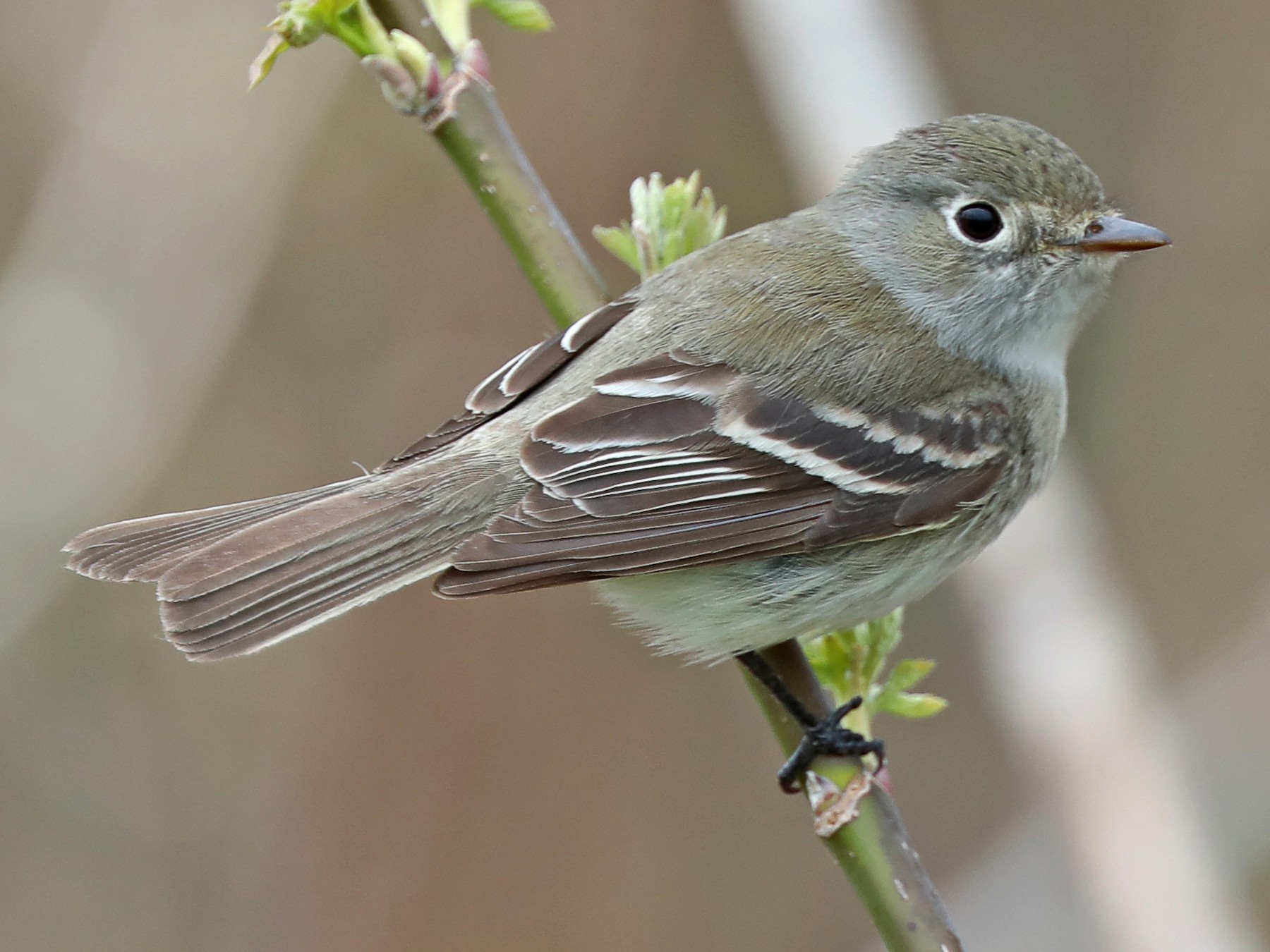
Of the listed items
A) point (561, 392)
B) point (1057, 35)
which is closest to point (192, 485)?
point (561, 392)

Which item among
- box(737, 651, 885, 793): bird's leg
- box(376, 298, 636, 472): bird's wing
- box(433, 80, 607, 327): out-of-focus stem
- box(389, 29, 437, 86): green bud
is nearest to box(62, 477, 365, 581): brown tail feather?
box(376, 298, 636, 472): bird's wing

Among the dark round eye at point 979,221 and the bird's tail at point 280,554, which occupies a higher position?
the bird's tail at point 280,554

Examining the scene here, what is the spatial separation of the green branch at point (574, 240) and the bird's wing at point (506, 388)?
34 cm

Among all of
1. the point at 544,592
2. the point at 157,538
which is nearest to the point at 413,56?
the point at 157,538

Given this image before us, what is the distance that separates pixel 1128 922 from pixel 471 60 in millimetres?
2761

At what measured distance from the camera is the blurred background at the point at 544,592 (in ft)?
12.8

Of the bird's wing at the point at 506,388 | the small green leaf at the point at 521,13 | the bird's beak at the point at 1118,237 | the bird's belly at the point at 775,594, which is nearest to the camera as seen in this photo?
the small green leaf at the point at 521,13

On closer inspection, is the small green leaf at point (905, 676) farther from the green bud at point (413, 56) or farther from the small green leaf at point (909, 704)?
the green bud at point (413, 56)

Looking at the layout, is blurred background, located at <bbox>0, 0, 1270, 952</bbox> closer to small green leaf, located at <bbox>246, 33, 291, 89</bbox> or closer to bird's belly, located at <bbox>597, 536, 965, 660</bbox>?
bird's belly, located at <bbox>597, 536, 965, 660</bbox>

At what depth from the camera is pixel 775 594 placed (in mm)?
2961

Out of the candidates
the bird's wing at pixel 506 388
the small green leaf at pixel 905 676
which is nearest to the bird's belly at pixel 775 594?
the small green leaf at pixel 905 676

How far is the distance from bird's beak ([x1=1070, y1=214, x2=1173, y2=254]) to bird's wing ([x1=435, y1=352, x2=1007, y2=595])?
1.98ft

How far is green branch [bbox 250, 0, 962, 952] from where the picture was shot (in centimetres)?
225

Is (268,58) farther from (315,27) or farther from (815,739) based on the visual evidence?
(815,739)
